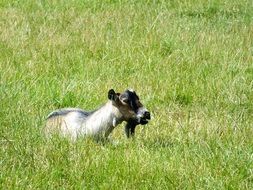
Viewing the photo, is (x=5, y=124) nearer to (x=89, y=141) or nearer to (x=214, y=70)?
(x=89, y=141)

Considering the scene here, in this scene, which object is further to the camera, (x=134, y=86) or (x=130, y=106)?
(x=134, y=86)

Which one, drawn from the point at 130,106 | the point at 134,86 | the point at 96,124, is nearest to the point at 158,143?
the point at 130,106

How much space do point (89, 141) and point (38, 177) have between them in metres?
0.80

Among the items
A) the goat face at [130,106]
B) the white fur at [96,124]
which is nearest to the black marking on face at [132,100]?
the goat face at [130,106]

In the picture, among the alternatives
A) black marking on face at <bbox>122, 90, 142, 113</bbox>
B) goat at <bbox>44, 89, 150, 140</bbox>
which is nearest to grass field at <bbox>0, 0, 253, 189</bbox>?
goat at <bbox>44, 89, 150, 140</bbox>

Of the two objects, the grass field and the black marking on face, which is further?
the black marking on face

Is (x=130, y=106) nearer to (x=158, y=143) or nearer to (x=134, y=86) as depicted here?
(x=158, y=143)

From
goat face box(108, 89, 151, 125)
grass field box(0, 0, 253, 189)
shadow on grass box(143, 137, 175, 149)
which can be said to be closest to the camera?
grass field box(0, 0, 253, 189)

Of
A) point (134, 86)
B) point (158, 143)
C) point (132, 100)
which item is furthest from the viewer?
point (134, 86)

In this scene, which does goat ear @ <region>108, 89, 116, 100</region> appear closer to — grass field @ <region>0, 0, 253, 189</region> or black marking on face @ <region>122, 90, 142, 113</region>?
black marking on face @ <region>122, 90, 142, 113</region>

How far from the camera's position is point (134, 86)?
8.24 meters

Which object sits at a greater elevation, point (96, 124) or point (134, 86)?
point (96, 124)

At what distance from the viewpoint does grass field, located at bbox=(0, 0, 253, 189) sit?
530 cm

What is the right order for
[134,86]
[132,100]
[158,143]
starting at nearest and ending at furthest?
[132,100], [158,143], [134,86]
